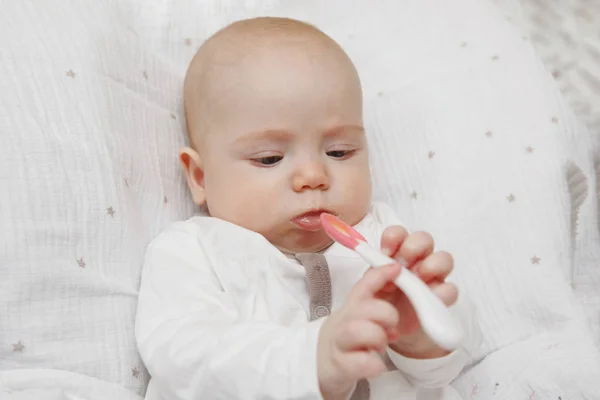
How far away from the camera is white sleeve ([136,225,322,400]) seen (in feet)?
2.53

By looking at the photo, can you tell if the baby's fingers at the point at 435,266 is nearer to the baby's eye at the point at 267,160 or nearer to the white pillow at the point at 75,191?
the baby's eye at the point at 267,160

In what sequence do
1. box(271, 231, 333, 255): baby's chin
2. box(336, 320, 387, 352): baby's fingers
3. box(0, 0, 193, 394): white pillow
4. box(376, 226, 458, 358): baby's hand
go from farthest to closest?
box(271, 231, 333, 255): baby's chin, box(0, 0, 193, 394): white pillow, box(376, 226, 458, 358): baby's hand, box(336, 320, 387, 352): baby's fingers

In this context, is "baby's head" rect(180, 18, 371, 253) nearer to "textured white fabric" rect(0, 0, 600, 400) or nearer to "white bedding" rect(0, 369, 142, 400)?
"textured white fabric" rect(0, 0, 600, 400)

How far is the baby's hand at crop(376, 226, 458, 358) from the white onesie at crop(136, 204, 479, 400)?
88 mm

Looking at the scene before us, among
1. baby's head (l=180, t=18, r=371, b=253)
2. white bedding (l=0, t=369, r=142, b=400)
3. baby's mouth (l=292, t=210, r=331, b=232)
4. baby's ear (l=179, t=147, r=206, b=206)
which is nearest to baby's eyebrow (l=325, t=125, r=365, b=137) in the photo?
baby's head (l=180, t=18, r=371, b=253)

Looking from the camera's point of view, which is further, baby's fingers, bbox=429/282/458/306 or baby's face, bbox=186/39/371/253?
baby's face, bbox=186/39/371/253

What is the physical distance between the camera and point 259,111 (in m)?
1.03

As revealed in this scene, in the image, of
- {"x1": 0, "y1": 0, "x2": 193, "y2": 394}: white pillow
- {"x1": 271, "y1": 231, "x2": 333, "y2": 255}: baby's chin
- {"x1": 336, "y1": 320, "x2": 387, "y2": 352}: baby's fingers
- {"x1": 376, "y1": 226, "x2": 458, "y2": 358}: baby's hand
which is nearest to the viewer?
{"x1": 336, "y1": 320, "x2": 387, "y2": 352}: baby's fingers

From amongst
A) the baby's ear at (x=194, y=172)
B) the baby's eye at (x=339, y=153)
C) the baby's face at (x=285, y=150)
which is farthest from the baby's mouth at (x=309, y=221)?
the baby's ear at (x=194, y=172)

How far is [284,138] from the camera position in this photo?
1020 millimetres

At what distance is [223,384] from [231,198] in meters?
0.32

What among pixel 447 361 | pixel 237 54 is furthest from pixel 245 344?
pixel 237 54

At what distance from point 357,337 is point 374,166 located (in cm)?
64

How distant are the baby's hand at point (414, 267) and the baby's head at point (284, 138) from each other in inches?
7.2
